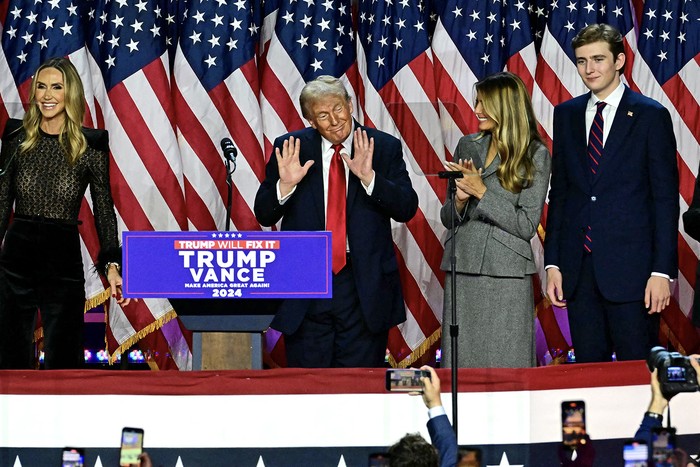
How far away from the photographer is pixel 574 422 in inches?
154

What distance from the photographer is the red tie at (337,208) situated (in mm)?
4945

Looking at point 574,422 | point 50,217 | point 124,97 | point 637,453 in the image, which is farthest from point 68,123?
point 637,453

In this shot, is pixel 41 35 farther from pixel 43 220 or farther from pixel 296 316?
pixel 296 316

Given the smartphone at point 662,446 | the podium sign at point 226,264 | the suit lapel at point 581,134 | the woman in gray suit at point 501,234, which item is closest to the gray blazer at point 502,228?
the woman in gray suit at point 501,234

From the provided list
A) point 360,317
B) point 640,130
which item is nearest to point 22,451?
point 360,317

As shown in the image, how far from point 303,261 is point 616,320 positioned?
1.31m

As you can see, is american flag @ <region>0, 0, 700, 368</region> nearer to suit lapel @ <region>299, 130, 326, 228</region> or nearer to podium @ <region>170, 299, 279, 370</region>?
suit lapel @ <region>299, 130, 326, 228</region>

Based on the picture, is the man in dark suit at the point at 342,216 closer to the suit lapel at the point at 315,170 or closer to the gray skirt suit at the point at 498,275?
the suit lapel at the point at 315,170

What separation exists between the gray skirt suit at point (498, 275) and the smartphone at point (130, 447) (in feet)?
4.78

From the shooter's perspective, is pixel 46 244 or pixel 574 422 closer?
pixel 574 422

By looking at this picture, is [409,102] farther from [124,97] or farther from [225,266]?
[225,266]

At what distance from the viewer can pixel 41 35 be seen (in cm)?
634

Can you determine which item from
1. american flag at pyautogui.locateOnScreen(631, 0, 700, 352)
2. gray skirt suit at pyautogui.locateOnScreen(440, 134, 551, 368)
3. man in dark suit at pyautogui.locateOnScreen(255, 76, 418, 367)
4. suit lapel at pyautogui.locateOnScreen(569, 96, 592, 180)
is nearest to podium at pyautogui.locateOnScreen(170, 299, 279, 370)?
man in dark suit at pyautogui.locateOnScreen(255, 76, 418, 367)

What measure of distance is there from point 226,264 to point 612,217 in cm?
156
